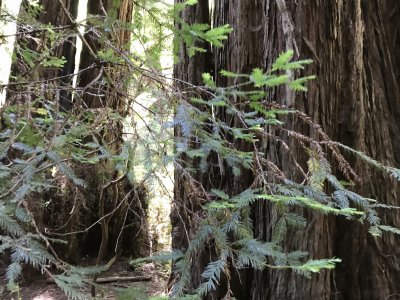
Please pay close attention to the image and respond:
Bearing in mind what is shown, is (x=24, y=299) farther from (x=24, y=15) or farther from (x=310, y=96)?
(x=310, y=96)

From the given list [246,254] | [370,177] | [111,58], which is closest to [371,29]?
[370,177]

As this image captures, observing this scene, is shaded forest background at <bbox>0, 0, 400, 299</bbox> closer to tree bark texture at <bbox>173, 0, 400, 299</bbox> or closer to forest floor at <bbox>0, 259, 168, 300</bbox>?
tree bark texture at <bbox>173, 0, 400, 299</bbox>

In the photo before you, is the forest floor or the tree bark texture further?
the forest floor

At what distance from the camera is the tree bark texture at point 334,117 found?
9.39 ft

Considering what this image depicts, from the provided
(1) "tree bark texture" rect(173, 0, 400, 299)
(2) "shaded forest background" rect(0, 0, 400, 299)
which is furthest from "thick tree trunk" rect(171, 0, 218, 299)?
(1) "tree bark texture" rect(173, 0, 400, 299)

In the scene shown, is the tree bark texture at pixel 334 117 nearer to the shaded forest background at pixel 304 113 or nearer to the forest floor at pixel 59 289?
the shaded forest background at pixel 304 113

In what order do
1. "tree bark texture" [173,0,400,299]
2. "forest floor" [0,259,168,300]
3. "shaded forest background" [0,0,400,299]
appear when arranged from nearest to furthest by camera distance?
1. "shaded forest background" [0,0,400,299]
2. "tree bark texture" [173,0,400,299]
3. "forest floor" [0,259,168,300]

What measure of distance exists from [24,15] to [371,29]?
2597 millimetres

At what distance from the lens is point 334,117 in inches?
120

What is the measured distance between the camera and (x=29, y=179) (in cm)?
191

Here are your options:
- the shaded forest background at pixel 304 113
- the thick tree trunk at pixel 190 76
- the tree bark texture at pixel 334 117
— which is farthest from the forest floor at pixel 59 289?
the tree bark texture at pixel 334 117

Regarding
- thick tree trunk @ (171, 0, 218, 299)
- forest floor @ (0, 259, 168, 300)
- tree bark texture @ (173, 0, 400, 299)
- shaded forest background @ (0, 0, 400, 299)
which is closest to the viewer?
shaded forest background @ (0, 0, 400, 299)

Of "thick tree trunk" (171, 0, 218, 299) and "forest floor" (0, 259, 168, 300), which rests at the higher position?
"thick tree trunk" (171, 0, 218, 299)

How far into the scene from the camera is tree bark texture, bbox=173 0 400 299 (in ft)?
9.39
